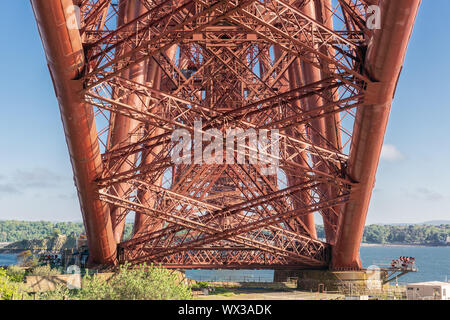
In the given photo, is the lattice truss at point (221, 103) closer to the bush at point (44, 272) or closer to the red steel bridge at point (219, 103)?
the red steel bridge at point (219, 103)

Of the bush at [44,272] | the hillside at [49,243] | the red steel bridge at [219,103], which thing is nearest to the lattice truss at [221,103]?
the red steel bridge at [219,103]

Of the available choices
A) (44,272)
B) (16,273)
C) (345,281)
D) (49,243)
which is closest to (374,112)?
(345,281)

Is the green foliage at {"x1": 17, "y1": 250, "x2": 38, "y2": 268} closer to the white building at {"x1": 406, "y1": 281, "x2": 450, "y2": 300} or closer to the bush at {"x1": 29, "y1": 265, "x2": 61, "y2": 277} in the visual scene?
the bush at {"x1": 29, "y1": 265, "x2": 61, "y2": 277}

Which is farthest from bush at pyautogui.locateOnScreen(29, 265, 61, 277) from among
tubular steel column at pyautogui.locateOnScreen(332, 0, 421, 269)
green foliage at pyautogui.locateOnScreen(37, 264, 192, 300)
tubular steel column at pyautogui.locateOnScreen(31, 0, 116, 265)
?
tubular steel column at pyautogui.locateOnScreen(332, 0, 421, 269)

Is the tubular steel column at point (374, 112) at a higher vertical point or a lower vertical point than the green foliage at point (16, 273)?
higher

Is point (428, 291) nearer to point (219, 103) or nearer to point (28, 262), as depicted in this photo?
point (219, 103)

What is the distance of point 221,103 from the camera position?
25781mm

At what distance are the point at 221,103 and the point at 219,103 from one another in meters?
0.18

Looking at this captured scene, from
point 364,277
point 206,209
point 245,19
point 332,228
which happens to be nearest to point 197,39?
point 245,19

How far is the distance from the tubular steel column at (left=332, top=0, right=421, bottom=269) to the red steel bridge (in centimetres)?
5

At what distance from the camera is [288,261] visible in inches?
1190

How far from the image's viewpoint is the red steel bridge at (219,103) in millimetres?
16594

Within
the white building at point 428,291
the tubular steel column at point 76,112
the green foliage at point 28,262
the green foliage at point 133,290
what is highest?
the tubular steel column at point 76,112

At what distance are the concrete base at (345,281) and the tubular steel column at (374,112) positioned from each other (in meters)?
0.92
